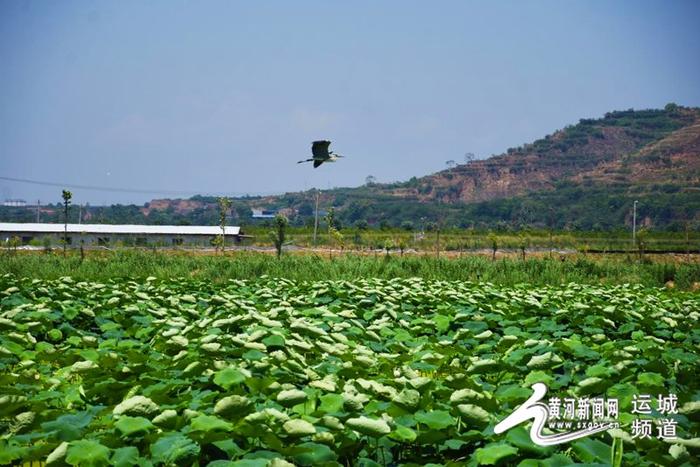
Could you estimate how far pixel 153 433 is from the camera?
124 inches

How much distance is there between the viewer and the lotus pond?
301 centimetres

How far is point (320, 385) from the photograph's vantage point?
3814 mm

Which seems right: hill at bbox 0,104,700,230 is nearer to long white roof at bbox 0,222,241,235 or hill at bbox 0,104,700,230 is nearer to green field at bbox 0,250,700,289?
long white roof at bbox 0,222,241,235

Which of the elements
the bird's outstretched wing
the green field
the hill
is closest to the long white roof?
the hill

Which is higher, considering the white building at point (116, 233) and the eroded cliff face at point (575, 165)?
the eroded cliff face at point (575, 165)

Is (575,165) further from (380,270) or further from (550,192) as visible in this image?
(380,270)

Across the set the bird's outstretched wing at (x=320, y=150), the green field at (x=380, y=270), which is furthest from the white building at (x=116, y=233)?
the bird's outstretched wing at (x=320, y=150)

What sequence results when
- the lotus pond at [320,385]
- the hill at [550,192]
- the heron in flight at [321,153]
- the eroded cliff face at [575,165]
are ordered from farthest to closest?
the eroded cliff face at [575,165], the hill at [550,192], the heron in flight at [321,153], the lotus pond at [320,385]

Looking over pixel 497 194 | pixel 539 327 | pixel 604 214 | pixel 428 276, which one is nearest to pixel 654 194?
pixel 604 214

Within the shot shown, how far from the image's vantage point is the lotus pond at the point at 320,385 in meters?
3.01

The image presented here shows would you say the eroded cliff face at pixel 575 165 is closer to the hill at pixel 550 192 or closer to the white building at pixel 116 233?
the hill at pixel 550 192

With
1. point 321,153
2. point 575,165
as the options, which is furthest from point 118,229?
point 575,165

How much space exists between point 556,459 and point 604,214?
374 ft

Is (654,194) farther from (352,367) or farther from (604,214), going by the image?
(352,367)
